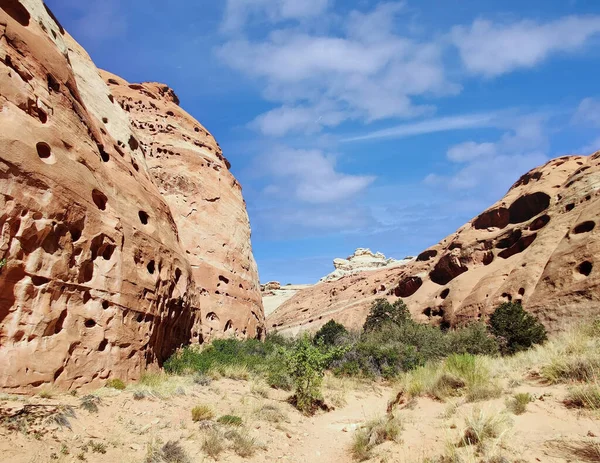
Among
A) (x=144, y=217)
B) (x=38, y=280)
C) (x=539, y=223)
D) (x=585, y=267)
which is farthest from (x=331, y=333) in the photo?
(x=38, y=280)

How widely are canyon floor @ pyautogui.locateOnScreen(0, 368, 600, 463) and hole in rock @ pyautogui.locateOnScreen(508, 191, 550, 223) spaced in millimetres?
30252

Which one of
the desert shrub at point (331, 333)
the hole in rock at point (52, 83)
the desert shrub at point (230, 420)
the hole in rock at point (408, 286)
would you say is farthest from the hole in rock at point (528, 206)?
the hole in rock at point (52, 83)

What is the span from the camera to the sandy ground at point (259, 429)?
15.3ft

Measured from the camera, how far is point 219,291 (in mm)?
18469

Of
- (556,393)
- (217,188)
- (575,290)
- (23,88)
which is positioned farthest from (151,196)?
(575,290)

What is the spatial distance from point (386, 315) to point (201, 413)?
26.6m

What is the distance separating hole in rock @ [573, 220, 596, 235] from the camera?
74.2 feet

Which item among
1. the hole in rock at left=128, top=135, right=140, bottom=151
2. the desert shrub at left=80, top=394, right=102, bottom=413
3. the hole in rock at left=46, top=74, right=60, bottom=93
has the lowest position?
the desert shrub at left=80, top=394, right=102, bottom=413

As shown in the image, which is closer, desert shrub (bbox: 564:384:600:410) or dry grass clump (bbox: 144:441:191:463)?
desert shrub (bbox: 564:384:600:410)

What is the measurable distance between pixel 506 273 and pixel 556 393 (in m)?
24.3

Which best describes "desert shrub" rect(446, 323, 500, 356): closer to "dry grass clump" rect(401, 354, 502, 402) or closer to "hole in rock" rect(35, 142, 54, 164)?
"dry grass clump" rect(401, 354, 502, 402)

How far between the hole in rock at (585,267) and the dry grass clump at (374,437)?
19436 mm

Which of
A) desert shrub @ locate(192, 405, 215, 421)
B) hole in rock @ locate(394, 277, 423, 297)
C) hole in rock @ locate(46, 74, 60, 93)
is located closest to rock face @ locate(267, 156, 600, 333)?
hole in rock @ locate(394, 277, 423, 297)

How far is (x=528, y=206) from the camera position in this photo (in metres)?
34.6
